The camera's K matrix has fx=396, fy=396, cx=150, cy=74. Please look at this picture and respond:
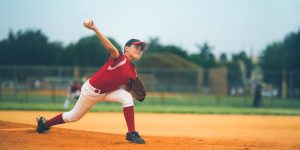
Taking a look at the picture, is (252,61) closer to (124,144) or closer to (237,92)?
(237,92)

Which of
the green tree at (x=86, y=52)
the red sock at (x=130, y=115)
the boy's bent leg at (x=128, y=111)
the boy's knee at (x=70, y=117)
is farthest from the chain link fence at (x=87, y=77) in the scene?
the red sock at (x=130, y=115)

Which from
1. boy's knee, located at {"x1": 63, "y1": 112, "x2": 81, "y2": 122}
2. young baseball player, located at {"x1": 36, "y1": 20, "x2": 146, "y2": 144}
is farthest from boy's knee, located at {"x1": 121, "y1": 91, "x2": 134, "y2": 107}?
boy's knee, located at {"x1": 63, "y1": 112, "x2": 81, "y2": 122}

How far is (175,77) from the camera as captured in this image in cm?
3650

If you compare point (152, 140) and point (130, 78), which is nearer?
point (130, 78)

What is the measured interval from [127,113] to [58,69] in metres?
22.3

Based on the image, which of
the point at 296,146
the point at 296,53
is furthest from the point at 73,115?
the point at 296,53

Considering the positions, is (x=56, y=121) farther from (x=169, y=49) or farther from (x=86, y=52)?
(x=169, y=49)

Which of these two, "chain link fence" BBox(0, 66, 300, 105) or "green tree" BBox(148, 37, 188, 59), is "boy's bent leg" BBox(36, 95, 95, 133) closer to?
"chain link fence" BBox(0, 66, 300, 105)

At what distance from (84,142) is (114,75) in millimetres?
1208

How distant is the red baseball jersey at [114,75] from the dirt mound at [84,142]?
0.89 meters

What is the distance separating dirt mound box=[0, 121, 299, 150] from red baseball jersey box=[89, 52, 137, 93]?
0.89 meters

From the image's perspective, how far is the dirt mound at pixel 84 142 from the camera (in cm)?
578

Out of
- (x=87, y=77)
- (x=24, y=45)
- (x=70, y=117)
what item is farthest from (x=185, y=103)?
(x=70, y=117)

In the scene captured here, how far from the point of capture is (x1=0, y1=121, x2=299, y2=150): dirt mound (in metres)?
5.78
